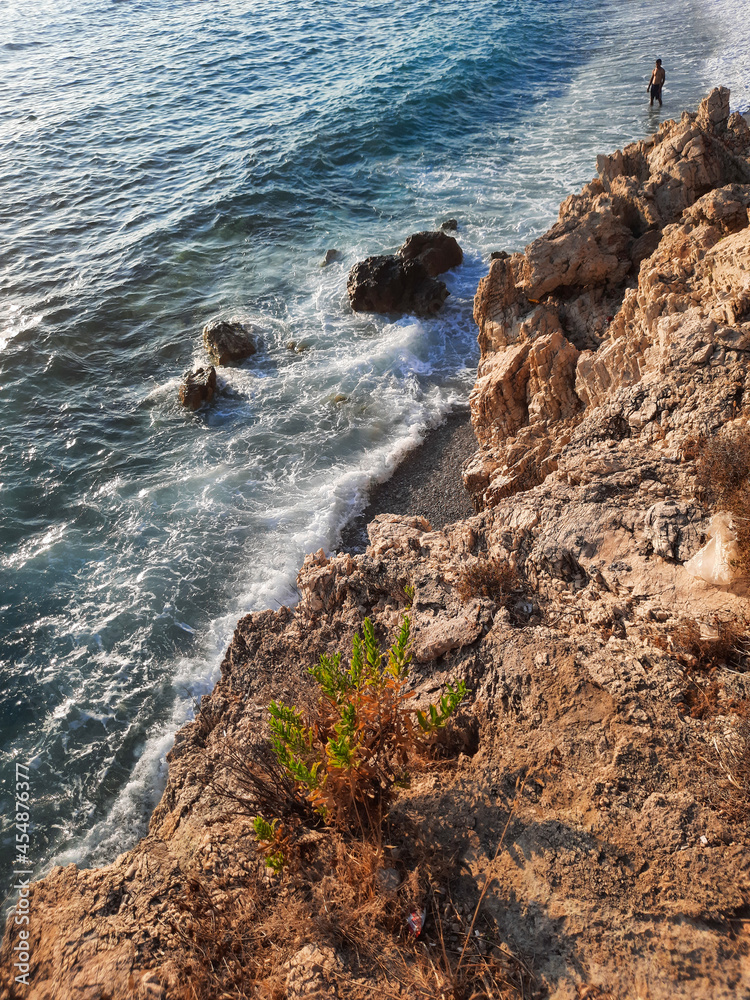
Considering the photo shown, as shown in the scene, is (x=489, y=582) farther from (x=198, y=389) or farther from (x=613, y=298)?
(x=198, y=389)

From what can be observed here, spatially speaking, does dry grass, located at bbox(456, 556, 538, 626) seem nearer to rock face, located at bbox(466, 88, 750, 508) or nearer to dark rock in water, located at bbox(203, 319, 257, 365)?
rock face, located at bbox(466, 88, 750, 508)

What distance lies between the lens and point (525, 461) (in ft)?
25.5

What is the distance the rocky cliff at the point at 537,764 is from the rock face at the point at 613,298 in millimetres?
90

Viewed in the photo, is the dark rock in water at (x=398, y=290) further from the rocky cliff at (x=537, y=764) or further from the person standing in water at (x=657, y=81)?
the person standing in water at (x=657, y=81)

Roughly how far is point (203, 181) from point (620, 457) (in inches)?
864

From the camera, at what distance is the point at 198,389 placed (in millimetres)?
13195

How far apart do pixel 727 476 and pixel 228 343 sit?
12.4m

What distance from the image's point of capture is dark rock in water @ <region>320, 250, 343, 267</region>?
17906 mm

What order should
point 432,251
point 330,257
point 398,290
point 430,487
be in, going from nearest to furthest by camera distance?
point 430,487, point 398,290, point 432,251, point 330,257

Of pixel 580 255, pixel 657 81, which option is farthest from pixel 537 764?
pixel 657 81

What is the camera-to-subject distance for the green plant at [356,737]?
146 inches

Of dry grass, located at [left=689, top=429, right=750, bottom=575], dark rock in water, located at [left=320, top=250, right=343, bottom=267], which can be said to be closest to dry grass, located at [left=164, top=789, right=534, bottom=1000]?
dry grass, located at [left=689, top=429, right=750, bottom=575]

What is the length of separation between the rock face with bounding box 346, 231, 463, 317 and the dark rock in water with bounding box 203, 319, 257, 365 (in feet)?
10.7

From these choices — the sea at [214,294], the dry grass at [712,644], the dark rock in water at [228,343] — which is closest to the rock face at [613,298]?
the dry grass at [712,644]
